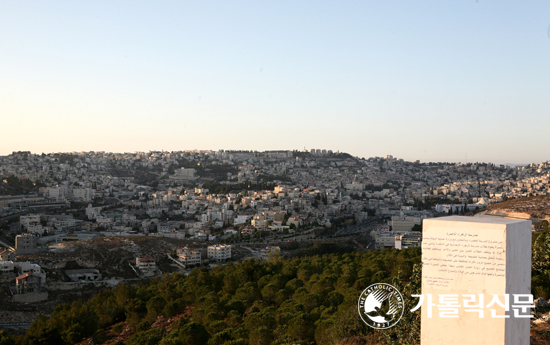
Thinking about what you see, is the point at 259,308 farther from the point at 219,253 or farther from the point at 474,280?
the point at 219,253

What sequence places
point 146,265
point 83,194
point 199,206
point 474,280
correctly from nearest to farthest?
1. point 474,280
2. point 146,265
3. point 199,206
4. point 83,194

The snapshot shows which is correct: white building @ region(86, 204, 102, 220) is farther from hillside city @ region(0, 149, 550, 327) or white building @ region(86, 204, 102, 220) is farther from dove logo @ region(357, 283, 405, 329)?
dove logo @ region(357, 283, 405, 329)

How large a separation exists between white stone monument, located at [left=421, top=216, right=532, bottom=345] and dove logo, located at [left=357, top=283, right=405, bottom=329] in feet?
4.68

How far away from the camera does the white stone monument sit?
3.72 metres

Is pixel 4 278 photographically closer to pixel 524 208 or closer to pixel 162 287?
pixel 162 287

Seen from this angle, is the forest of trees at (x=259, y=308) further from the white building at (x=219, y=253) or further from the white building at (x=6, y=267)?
the white building at (x=219, y=253)

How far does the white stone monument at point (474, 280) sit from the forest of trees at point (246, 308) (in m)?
1.49

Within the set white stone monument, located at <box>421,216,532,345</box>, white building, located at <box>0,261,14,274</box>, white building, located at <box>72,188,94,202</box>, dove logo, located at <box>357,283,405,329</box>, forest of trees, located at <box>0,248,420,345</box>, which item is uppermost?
white stone monument, located at <box>421,216,532,345</box>

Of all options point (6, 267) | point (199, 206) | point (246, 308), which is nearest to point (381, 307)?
point (246, 308)

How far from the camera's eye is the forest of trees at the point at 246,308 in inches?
308

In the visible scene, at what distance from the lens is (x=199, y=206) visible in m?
70.2

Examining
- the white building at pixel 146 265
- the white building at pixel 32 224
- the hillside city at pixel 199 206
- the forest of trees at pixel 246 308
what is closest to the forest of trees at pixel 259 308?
the forest of trees at pixel 246 308

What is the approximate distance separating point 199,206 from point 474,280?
2672 inches

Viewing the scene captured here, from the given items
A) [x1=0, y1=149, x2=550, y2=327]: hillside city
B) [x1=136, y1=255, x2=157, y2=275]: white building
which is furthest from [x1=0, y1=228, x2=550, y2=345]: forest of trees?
[x1=136, y1=255, x2=157, y2=275]: white building
